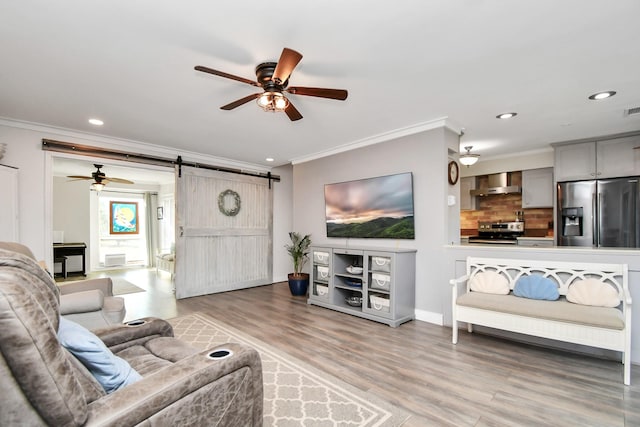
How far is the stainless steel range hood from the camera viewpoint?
17.9ft

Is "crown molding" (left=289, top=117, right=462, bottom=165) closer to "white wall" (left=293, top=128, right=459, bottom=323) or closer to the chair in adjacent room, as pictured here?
"white wall" (left=293, top=128, right=459, bottom=323)

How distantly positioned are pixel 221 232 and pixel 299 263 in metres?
1.52

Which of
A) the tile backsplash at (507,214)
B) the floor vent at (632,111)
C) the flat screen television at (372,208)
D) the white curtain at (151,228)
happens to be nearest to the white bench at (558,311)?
the flat screen television at (372,208)

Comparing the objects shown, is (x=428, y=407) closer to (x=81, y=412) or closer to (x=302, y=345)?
(x=302, y=345)

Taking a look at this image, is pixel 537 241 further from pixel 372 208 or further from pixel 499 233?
pixel 372 208

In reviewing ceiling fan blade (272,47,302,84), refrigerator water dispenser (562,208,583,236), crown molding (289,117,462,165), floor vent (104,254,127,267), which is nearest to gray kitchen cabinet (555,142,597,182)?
refrigerator water dispenser (562,208,583,236)

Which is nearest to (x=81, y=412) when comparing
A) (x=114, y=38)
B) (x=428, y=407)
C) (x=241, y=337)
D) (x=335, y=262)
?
(x=428, y=407)

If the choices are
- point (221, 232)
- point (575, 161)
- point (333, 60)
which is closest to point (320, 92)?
point (333, 60)

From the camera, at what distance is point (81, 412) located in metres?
0.92

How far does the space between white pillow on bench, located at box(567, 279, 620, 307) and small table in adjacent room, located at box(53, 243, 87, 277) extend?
A: 913cm

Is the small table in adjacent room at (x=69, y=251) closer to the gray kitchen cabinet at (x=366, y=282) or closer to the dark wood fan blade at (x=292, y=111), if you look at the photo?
the gray kitchen cabinet at (x=366, y=282)

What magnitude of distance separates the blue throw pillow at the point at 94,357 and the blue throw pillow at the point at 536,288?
3262 mm

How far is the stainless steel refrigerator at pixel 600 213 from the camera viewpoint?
398 cm

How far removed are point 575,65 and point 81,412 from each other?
3546 mm
